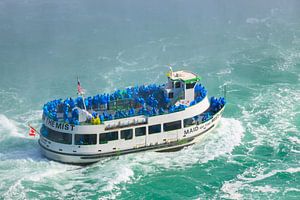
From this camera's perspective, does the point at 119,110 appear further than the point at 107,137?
Yes

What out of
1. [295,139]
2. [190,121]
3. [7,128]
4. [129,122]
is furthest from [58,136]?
[295,139]

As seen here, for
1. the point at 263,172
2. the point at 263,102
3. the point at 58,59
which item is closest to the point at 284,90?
the point at 263,102

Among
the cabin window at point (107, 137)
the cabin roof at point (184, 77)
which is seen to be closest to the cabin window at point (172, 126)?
the cabin roof at point (184, 77)

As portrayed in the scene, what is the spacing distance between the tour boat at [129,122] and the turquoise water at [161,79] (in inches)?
48.4

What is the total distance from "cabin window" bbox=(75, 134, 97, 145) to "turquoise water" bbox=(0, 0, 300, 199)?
2434 millimetres

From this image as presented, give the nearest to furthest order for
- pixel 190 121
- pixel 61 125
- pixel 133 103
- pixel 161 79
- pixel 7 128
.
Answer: pixel 61 125
pixel 190 121
pixel 133 103
pixel 7 128
pixel 161 79

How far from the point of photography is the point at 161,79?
6850cm

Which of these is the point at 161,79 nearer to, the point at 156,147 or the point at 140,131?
the point at 156,147

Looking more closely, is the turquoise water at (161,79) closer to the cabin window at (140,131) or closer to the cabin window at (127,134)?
the cabin window at (127,134)

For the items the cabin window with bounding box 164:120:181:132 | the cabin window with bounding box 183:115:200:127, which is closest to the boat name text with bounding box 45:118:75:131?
the cabin window with bounding box 164:120:181:132

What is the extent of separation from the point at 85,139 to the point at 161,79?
22377mm

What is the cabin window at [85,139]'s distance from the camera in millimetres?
48312

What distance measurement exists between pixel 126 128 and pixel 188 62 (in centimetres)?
2676

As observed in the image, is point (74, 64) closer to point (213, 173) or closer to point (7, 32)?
point (7, 32)
